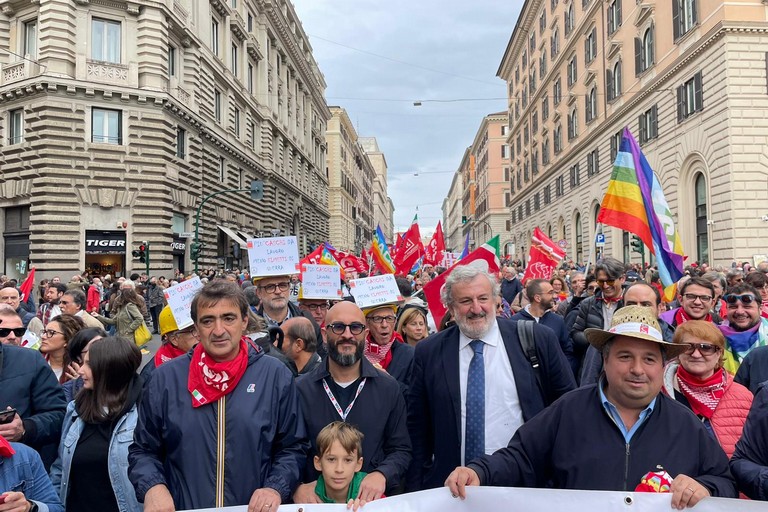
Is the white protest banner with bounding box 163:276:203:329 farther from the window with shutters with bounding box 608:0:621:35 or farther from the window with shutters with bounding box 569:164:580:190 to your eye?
the window with shutters with bounding box 569:164:580:190

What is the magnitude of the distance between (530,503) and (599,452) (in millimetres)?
405

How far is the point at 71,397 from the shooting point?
12.8 ft

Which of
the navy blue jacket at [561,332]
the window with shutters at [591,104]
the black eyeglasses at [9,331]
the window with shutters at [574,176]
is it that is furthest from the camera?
the window with shutters at [574,176]

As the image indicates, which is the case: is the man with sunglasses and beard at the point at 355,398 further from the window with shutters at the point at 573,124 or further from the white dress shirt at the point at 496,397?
the window with shutters at the point at 573,124

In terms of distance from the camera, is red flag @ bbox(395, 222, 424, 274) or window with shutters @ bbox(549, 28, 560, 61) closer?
red flag @ bbox(395, 222, 424, 274)

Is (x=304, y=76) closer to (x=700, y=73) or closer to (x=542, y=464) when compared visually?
(x=700, y=73)

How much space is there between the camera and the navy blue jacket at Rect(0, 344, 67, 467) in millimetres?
3350

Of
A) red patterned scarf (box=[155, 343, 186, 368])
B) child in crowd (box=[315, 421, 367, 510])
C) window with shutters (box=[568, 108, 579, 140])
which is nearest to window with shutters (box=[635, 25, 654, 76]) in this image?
window with shutters (box=[568, 108, 579, 140])

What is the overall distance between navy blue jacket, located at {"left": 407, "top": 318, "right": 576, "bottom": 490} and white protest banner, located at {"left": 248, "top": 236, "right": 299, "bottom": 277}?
2.63 m

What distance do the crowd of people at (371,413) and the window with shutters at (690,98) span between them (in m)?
22.4

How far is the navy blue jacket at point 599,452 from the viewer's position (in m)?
2.41

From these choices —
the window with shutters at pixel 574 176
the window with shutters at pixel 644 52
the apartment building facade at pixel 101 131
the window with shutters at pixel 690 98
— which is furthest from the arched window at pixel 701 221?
the apartment building facade at pixel 101 131

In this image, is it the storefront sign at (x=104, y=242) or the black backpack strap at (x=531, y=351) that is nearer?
the black backpack strap at (x=531, y=351)

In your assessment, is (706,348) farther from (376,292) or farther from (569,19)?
(569,19)
